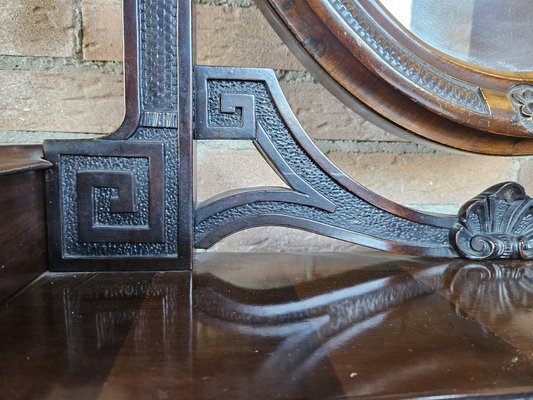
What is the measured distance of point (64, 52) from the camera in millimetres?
540

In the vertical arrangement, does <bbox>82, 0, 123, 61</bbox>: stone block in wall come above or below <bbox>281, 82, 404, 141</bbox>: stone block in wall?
above

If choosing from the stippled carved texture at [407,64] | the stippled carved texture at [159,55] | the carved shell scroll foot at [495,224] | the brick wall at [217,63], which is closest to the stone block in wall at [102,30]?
the brick wall at [217,63]

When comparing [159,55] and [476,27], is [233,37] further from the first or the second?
[476,27]

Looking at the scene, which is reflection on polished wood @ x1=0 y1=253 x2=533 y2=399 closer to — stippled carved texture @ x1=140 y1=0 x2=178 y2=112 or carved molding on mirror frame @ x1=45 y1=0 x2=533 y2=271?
carved molding on mirror frame @ x1=45 y1=0 x2=533 y2=271

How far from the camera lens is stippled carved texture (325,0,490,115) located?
428mm

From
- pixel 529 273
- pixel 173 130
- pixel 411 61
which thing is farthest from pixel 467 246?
pixel 173 130

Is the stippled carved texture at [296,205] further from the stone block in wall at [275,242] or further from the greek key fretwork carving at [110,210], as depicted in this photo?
the stone block in wall at [275,242]

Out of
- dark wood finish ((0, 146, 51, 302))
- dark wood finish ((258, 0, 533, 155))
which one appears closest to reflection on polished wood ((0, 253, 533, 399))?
dark wood finish ((0, 146, 51, 302))

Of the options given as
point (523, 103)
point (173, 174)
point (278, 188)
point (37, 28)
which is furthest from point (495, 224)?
point (37, 28)

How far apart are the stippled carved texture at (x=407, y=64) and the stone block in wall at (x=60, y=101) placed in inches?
12.0

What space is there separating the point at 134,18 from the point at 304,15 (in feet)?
0.53

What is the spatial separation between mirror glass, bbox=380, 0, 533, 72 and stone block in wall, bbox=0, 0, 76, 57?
0.39m

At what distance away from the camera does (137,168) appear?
16.5 inches

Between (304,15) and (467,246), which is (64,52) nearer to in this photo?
(304,15)
